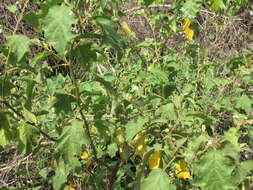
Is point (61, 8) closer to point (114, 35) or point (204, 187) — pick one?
point (114, 35)

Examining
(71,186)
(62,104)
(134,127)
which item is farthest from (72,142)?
(71,186)

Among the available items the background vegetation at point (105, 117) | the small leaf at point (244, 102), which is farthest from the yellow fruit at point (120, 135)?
the small leaf at point (244, 102)

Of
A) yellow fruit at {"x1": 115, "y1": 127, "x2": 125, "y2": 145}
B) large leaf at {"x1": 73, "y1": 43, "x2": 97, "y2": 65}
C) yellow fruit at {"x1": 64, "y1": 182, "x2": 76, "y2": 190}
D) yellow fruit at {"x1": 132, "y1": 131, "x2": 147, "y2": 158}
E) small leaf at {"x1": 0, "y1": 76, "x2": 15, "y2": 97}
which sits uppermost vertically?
large leaf at {"x1": 73, "y1": 43, "x2": 97, "y2": 65}

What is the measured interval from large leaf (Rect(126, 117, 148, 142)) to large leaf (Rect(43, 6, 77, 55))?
0.68m

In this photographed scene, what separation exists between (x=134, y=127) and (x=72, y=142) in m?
0.32

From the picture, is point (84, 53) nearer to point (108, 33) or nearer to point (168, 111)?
point (108, 33)

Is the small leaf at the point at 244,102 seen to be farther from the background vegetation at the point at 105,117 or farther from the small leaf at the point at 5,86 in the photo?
the small leaf at the point at 5,86

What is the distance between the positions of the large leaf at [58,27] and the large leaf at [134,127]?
68cm

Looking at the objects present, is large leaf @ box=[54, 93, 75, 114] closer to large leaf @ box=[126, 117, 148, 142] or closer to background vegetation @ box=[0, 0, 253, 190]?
background vegetation @ box=[0, 0, 253, 190]

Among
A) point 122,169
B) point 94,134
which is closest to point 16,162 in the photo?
point 122,169

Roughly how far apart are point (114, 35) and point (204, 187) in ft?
1.94

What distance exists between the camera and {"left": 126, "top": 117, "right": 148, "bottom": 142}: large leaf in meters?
1.88

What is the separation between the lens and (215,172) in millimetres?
1410

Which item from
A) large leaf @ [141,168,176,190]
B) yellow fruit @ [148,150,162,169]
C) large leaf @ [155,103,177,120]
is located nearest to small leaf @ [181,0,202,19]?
large leaf @ [155,103,177,120]
